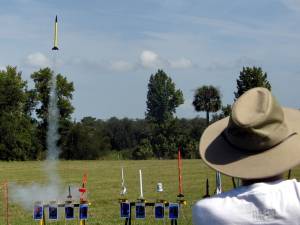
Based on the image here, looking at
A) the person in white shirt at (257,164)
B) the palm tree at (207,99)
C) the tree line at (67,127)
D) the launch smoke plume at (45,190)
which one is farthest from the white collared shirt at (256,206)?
the palm tree at (207,99)

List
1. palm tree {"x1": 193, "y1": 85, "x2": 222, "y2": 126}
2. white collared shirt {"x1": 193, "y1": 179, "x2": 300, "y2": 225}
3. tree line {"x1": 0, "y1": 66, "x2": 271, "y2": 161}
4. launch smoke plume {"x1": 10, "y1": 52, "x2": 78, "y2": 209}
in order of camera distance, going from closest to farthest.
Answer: white collared shirt {"x1": 193, "y1": 179, "x2": 300, "y2": 225} → launch smoke plume {"x1": 10, "y1": 52, "x2": 78, "y2": 209} → tree line {"x1": 0, "y1": 66, "x2": 271, "y2": 161} → palm tree {"x1": 193, "y1": 85, "x2": 222, "y2": 126}

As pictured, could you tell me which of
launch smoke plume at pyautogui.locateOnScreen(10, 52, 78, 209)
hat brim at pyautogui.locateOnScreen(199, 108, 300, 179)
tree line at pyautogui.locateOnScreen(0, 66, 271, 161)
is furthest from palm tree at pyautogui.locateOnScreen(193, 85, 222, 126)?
hat brim at pyautogui.locateOnScreen(199, 108, 300, 179)

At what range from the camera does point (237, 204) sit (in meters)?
2.01

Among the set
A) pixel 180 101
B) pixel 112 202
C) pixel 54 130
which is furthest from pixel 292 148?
pixel 180 101

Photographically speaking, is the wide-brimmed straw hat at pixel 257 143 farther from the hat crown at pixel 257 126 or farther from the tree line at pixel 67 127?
the tree line at pixel 67 127

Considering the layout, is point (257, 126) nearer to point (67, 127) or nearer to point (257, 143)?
point (257, 143)

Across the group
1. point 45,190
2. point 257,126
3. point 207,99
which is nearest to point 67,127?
point 207,99

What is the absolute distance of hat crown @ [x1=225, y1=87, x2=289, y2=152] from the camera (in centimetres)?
202

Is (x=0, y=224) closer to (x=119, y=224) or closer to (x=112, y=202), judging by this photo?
(x=119, y=224)

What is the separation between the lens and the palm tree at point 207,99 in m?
59.3

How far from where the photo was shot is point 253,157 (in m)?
2.02

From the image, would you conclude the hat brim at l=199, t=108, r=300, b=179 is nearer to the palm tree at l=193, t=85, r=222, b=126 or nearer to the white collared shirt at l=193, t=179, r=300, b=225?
the white collared shirt at l=193, t=179, r=300, b=225

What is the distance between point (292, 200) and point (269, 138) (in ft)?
0.68

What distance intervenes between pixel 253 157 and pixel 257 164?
1.5 inches
